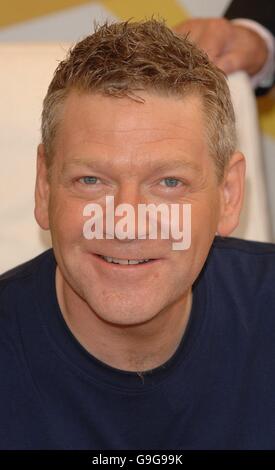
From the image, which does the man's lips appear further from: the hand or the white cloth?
the white cloth

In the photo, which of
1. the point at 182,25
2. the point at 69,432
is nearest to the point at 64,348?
the point at 69,432

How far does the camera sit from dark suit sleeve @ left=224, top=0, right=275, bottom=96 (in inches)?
85.7

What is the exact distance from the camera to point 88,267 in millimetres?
1267

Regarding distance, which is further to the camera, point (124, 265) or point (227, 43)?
point (227, 43)

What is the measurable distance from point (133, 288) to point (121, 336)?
12cm

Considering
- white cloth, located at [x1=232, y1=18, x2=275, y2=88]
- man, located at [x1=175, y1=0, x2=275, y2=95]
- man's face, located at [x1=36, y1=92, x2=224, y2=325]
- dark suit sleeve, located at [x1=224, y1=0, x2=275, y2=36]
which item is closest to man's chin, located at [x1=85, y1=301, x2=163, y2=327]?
man's face, located at [x1=36, y1=92, x2=224, y2=325]

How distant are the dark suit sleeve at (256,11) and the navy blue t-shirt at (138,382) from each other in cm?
93

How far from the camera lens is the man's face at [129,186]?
3.99 ft

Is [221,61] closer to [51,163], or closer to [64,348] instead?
[51,163]

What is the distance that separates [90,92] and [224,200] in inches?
11.1

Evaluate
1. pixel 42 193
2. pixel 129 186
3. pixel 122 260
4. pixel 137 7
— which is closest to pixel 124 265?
pixel 122 260

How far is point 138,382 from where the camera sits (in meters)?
1.31

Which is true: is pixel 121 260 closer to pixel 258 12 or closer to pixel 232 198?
pixel 232 198

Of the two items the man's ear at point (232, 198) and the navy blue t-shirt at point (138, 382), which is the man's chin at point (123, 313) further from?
the man's ear at point (232, 198)
